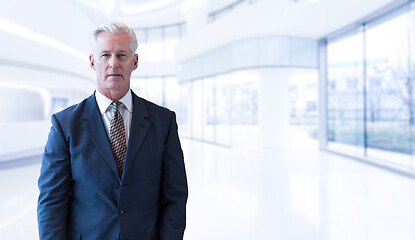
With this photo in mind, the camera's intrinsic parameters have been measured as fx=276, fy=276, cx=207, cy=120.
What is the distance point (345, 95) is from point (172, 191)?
10.4 m

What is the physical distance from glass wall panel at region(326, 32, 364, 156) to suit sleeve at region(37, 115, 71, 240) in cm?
1012

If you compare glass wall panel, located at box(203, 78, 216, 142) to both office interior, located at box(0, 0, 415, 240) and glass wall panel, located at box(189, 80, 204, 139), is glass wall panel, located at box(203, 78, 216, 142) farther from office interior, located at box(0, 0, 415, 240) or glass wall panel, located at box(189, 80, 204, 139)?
glass wall panel, located at box(189, 80, 204, 139)

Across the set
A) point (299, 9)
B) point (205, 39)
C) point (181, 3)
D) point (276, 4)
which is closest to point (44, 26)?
point (205, 39)

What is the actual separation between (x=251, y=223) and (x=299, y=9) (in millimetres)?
7333

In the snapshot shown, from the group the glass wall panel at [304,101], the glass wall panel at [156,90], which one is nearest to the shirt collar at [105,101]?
the glass wall panel at [304,101]

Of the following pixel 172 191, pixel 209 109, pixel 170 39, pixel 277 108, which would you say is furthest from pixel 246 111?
pixel 172 191

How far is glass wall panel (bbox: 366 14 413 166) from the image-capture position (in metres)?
7.73

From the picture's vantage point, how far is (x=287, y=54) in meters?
11.6

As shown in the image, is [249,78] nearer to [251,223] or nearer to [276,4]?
[276,4]

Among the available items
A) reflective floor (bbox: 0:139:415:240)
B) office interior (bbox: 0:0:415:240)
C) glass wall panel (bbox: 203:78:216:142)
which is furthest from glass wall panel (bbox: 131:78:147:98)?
reflective floor (bbox: 0:139:415:240)

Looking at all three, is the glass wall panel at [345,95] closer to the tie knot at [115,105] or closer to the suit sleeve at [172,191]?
the suit sleeve at [172,191]

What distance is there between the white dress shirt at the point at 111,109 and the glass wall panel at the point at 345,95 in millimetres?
9781

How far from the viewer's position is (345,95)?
34.4ft

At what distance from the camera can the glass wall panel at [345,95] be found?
31.8 feet
